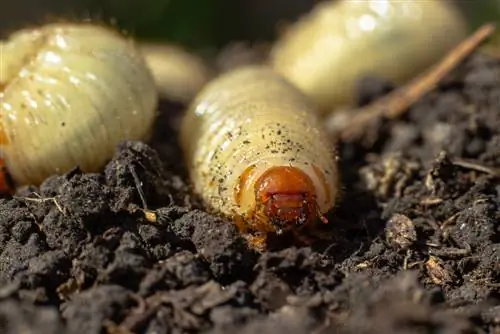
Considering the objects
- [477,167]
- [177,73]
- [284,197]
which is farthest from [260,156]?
[177,73]

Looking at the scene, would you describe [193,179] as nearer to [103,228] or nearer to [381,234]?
[103,228]

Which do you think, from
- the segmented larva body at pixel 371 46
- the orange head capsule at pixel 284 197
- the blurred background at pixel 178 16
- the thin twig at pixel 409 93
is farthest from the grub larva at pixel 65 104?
the blurred background at pixel 178 16

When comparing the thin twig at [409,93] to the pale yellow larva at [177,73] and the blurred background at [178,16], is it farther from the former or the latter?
the blurred background at [178,16]

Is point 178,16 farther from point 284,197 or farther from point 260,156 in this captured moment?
point 284,197

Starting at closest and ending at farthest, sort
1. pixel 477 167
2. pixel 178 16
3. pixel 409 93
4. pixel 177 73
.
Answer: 1. pixel 477 167
2. pixel 409 93
3. pixel 177 73
4. pixel 178 16

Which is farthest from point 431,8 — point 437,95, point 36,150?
point 36,150

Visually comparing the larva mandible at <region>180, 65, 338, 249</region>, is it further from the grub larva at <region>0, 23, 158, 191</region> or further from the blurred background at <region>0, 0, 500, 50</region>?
the blurred background at <region>0, 0, 500, 50</region>

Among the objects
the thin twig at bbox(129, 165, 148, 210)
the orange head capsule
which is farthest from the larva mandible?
the thin twig at bbox(129, 165, 148, 210)
